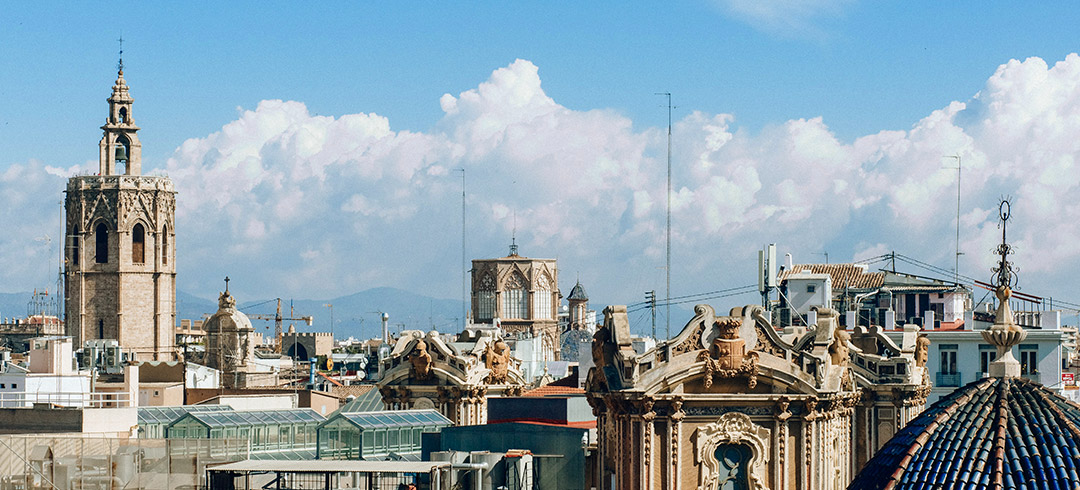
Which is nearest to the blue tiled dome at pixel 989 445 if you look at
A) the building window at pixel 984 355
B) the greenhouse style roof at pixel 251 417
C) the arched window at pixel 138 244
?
the greenhouse style roof at pixel 251 417

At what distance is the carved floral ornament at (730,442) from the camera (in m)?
46.6

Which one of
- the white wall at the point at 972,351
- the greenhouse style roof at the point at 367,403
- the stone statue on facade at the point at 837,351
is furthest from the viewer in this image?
the white wall at the point at 972,351

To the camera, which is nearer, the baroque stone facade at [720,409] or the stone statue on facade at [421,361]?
the baroque stone facade at [720,409]

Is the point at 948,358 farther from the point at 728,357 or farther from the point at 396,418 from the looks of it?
the point at 728,357

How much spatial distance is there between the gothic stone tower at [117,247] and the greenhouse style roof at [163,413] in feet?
456

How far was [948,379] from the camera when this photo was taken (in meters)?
81.6

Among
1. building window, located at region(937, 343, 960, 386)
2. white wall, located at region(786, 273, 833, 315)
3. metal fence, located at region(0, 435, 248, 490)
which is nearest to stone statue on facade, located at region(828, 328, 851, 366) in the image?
metal fence, located at region(0, 435, 248, 490)

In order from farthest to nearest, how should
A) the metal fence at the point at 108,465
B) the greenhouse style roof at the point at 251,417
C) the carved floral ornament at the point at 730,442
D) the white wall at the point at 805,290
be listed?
the white wall at the point at 805,290 → the greenhouse style roof at the point at 251,417 → the carved floral ornament at the point at 730,442 → the metal fence at the point at 108,465

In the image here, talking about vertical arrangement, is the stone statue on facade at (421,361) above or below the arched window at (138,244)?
below

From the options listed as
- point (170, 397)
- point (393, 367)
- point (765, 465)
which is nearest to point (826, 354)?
point (765, 465)

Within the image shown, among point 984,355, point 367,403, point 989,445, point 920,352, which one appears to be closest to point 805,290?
point 984,355

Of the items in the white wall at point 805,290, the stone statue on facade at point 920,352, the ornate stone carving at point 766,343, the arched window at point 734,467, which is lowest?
the arched window at point 734,467

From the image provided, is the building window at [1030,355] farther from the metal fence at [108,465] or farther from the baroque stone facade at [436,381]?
the metal fence at [108,465]

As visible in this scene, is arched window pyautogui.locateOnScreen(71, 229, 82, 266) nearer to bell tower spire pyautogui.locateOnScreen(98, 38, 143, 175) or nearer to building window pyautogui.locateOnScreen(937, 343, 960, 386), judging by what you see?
bell tower spire pyautogui.locateOnScreen(98, 38, 143, 175)
